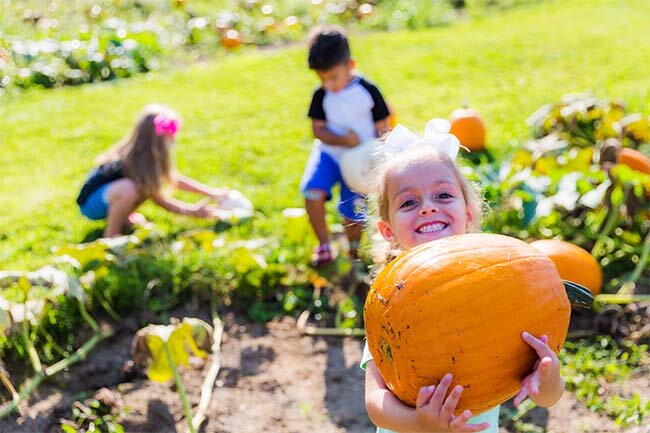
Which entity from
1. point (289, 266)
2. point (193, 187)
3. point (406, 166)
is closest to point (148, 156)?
point (193, 187)

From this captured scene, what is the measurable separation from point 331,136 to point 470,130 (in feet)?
5.36

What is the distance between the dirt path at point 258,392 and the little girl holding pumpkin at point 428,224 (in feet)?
3.59

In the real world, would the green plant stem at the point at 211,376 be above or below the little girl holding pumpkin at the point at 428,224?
below

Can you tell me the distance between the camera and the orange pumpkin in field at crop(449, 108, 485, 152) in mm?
5543

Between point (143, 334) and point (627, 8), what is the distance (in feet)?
27.3

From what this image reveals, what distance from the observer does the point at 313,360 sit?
369cm

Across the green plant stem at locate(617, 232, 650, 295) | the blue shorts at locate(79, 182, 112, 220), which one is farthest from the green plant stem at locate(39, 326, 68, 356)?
the green plant stem at locate(617, 232, 650, 295)

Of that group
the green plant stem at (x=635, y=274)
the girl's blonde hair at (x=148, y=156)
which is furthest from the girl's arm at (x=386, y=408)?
the girl's blonde hair at (x=148, y=156)

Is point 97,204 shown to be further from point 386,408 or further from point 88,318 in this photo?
point 386,408

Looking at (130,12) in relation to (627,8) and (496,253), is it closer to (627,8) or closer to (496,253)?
(627,8)

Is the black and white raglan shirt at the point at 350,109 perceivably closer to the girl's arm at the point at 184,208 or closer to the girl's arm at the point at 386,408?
the girl's arm at the point at 184,208

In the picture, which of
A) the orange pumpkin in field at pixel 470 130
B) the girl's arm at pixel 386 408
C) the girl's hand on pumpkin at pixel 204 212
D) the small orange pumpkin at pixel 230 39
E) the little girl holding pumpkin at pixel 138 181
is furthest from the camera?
the small orange pumpkin at pixel 230 39

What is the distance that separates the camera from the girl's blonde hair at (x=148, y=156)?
4.94 m

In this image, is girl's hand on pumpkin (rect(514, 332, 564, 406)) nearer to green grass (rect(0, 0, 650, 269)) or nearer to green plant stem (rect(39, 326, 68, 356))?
green plant stem (rect(39, 326, 68, 356))
